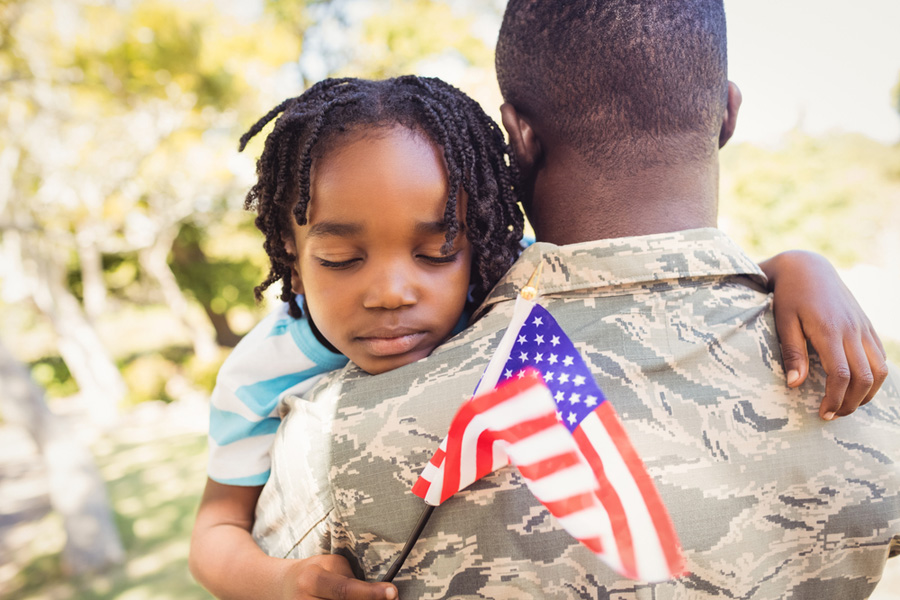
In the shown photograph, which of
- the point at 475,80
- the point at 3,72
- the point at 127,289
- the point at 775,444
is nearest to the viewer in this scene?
the point at 775,444

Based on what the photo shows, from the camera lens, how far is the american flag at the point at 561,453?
1.06 metres

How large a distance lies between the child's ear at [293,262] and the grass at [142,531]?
461cm

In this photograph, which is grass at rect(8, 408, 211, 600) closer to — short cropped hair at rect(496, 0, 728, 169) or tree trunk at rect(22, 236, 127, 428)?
tree trunk at rect(22, 236, 127, 428)

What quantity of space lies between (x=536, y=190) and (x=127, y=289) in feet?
65.0

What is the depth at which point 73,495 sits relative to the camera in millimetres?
5938

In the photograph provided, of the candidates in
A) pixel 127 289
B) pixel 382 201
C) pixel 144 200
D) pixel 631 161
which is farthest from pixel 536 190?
pixel 127 289

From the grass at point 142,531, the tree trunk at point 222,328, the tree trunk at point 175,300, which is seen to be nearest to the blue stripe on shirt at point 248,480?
the grass at point 142,531

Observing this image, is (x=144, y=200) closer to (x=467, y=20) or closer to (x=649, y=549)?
(x=467, y=20)

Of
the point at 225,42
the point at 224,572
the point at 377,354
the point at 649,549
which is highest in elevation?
the point at 225,42

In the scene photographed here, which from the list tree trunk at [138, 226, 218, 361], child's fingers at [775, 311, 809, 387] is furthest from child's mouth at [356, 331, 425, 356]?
tree trunk at [138, 226, 218, 361]

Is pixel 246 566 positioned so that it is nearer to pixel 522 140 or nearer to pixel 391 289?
pixel 391 289

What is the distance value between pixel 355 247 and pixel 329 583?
2.45ft

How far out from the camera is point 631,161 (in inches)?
56.0

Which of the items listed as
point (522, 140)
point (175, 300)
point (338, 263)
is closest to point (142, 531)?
point (338, 263)
